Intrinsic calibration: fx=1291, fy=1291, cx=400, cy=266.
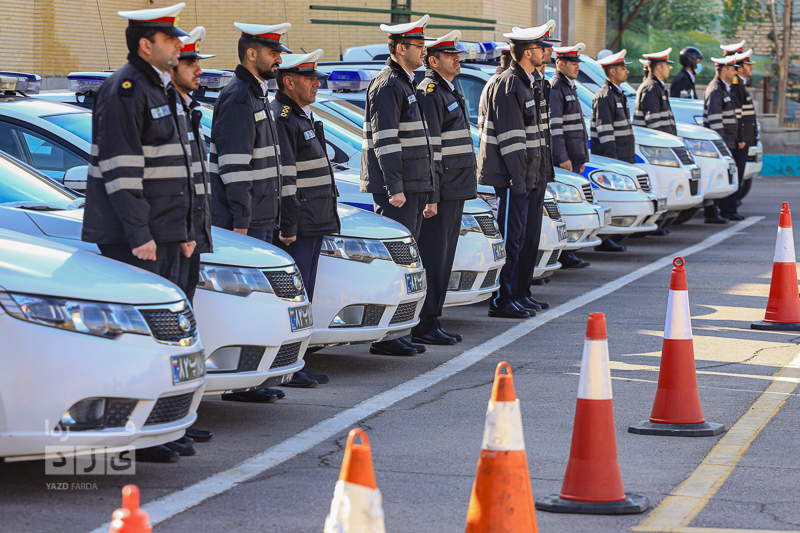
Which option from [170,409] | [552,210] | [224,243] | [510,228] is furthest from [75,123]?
[552,210]

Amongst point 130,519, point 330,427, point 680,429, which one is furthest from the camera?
point 330,427

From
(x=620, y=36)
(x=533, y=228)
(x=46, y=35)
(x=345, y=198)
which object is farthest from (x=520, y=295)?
(x=620, y=36)

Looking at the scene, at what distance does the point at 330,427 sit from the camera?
650 cm

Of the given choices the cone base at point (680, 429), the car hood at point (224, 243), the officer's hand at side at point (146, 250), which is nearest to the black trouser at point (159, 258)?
the officer's hand at side at point (146, 250)

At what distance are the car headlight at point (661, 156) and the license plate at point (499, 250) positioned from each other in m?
6.43

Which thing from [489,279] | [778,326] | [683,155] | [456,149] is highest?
[456,149]

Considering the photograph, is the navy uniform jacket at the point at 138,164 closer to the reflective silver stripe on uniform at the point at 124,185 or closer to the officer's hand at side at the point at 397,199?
the reflective silver stripe on uniform at the point at 124,185

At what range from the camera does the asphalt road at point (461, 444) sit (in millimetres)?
4941

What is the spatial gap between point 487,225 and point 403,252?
5.83 ft

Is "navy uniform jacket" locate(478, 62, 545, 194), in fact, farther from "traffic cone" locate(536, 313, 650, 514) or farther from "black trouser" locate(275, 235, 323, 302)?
"traffic cone" locate(536, 313, 650, 514)

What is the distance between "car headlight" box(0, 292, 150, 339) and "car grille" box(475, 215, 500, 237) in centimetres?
496

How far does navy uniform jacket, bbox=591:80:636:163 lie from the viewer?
14.4m

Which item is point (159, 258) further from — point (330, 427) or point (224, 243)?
point (330, 427)

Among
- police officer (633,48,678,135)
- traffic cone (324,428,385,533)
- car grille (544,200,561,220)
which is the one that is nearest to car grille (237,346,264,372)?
traffic cone (324,428,385,533)
